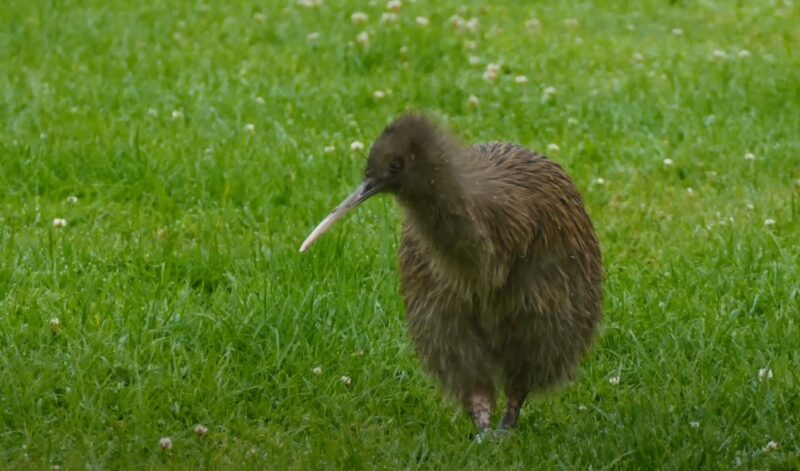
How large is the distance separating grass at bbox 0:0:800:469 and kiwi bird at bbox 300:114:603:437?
237 millimetres

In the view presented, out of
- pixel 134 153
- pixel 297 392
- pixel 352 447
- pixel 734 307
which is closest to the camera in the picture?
pixel 352 447

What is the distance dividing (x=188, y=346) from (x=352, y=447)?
104cm

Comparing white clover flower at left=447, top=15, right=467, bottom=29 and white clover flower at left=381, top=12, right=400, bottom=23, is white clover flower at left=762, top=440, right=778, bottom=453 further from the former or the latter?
white clover flower at left=447, top=15, right=467, bottom=29

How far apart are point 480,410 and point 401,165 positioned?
0.86m

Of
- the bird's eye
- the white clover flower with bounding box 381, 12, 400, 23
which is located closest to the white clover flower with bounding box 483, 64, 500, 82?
the white clover flower with bounding box 381, 12, 400, 23

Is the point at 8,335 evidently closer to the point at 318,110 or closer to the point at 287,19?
the point at 318,110

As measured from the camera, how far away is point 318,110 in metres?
8.52

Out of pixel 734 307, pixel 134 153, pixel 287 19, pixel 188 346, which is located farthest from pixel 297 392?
pixel 287 19

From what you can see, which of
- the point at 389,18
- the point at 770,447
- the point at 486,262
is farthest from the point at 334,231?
the point at 389,18

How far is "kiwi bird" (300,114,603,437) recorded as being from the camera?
4.58 metres

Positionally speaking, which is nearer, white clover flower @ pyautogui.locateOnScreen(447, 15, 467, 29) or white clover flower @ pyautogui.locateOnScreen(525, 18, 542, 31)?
white clover flower @ pyautogui.locateOnScreen(447, 15, 467, 29)

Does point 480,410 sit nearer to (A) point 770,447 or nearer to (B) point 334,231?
(A) point 770,447

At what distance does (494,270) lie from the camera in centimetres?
462

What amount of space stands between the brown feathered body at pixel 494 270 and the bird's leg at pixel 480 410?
17 mm
